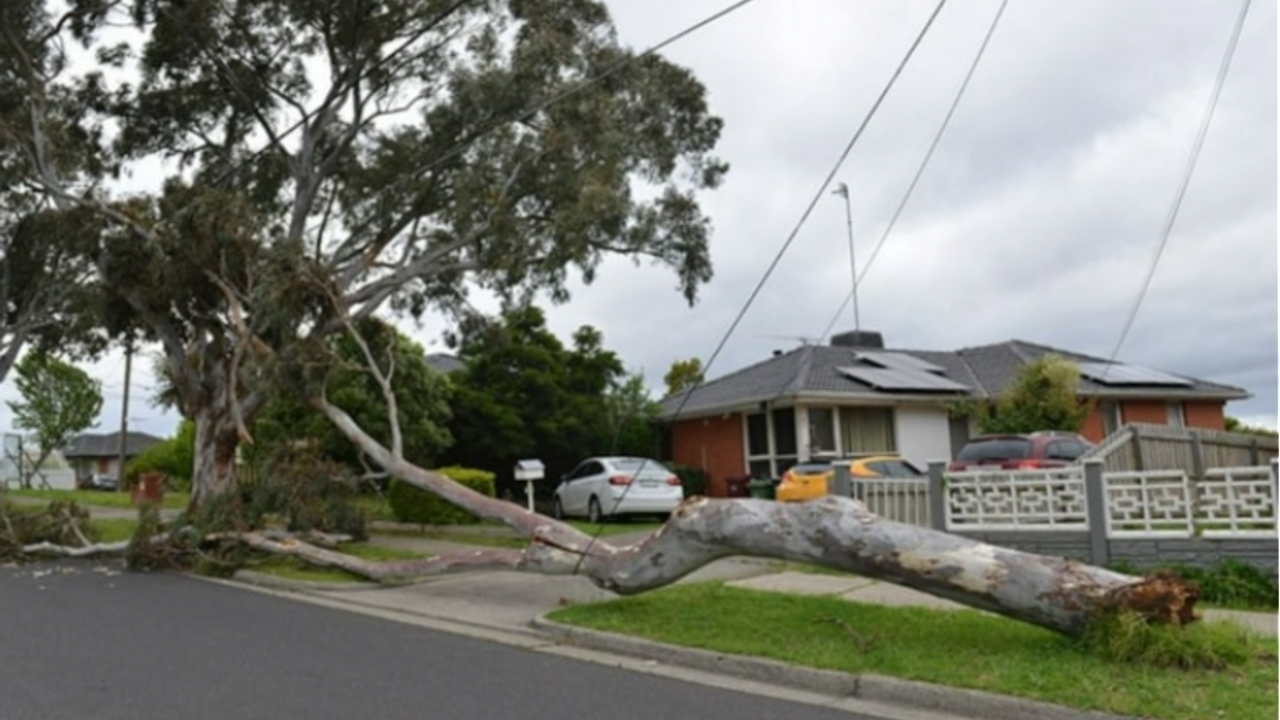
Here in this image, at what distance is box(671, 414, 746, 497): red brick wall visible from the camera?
83.0 feet

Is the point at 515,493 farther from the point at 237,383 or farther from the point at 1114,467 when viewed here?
the point at 1114,467

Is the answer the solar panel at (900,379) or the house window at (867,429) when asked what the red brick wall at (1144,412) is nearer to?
the solar panel at (900,379)

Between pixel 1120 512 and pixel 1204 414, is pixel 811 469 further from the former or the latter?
pixel 1204 414

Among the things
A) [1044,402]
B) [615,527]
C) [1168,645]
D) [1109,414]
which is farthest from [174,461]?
[1168,645]

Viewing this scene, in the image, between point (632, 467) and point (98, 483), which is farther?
point (98, 483)

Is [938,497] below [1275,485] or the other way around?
below

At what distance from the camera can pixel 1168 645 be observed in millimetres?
6605

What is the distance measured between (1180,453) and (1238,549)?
344 inches

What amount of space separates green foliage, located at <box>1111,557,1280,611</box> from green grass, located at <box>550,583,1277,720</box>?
243 cm

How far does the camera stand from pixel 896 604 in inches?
374

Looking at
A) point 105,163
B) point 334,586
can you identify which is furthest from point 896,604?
point 105,163

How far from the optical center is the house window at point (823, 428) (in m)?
23.8

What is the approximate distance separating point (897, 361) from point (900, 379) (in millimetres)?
2875

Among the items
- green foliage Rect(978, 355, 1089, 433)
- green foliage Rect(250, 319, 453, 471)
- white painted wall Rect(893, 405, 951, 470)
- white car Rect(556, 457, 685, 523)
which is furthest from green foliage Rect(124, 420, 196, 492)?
green foliage Rect(978, 355, 1089, 433)
